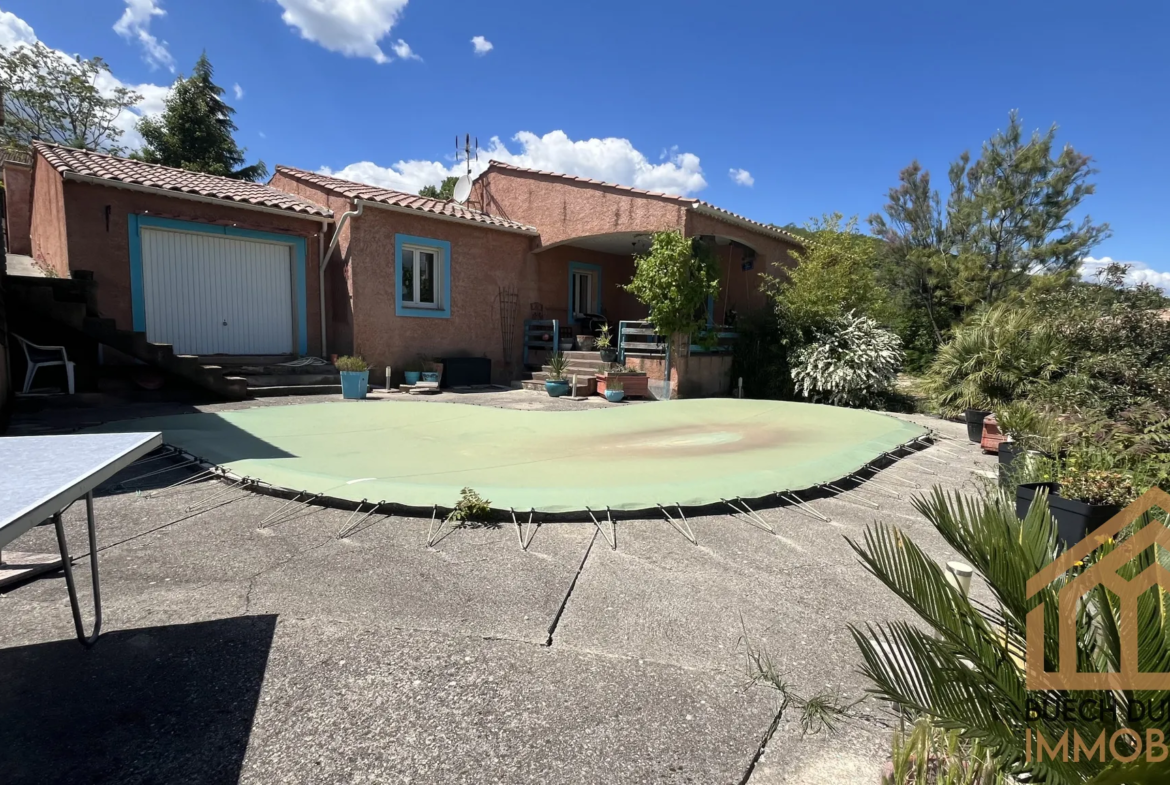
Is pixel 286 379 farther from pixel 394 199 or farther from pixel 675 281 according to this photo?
pixel 675 281

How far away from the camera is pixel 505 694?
187 cm

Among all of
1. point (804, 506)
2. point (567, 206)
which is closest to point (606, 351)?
point (567, 206)

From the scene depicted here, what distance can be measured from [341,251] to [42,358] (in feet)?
15.0

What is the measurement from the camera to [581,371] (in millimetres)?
11016

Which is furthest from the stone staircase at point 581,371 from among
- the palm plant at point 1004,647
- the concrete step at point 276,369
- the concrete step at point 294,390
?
the palm plant at point 1004,647

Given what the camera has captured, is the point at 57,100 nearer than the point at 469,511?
No

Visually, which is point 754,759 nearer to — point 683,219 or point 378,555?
point 378,555

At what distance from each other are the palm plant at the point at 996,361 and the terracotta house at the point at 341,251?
4.69 meters

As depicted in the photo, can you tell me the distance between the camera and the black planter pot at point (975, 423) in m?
6.87

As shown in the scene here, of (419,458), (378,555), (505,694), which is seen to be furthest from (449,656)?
(419,458)

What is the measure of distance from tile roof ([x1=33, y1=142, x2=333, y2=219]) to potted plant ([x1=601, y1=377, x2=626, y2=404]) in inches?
245

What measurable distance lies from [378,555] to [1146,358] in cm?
791

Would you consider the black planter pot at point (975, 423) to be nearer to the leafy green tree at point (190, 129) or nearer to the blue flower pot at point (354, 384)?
the blue flower pot at point (354, 384)

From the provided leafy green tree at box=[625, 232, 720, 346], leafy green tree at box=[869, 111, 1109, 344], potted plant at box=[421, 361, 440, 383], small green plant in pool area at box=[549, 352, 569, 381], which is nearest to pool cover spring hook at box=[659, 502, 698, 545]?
leafy green tree at box=[625, 232, 720, 346]
